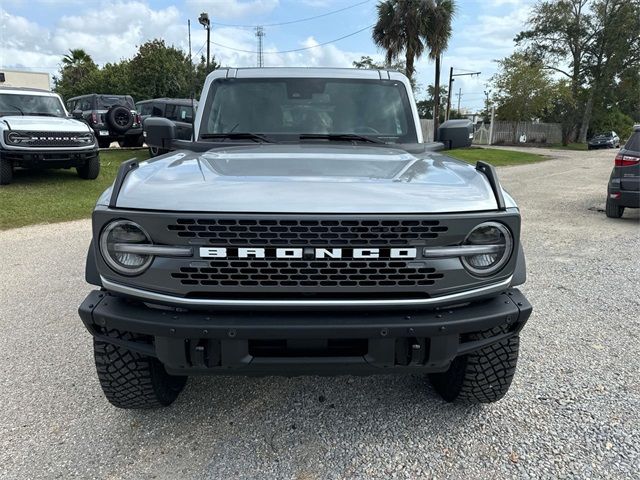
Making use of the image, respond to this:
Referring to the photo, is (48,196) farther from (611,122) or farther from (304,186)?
(611,122)

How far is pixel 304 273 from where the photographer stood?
2.06 metres

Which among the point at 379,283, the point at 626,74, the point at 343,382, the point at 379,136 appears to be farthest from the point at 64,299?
the point at 626,74

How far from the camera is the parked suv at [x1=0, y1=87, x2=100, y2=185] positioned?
9.55 metres

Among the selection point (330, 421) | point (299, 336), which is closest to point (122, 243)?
point (299, 336)

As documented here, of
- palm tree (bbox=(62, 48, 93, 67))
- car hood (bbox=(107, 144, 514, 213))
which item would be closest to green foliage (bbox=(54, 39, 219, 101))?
palm tree (bbox=(62, 48, 93, 67))

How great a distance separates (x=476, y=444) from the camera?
2.51 meters

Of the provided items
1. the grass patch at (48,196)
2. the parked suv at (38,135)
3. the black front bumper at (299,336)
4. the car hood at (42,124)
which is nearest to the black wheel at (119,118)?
the grass patch at (48,196)

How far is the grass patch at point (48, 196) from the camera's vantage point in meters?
8.51

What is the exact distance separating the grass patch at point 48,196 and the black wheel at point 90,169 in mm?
122

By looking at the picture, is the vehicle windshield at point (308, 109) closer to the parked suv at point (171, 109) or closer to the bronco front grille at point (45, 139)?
the bronco front grille at point (45, 139)

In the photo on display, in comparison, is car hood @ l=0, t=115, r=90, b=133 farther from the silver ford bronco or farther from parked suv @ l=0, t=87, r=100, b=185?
the silver ford bronco

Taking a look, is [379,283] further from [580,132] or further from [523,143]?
[580,132]

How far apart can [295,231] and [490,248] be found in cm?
84

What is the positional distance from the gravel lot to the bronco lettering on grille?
40.8 inches
